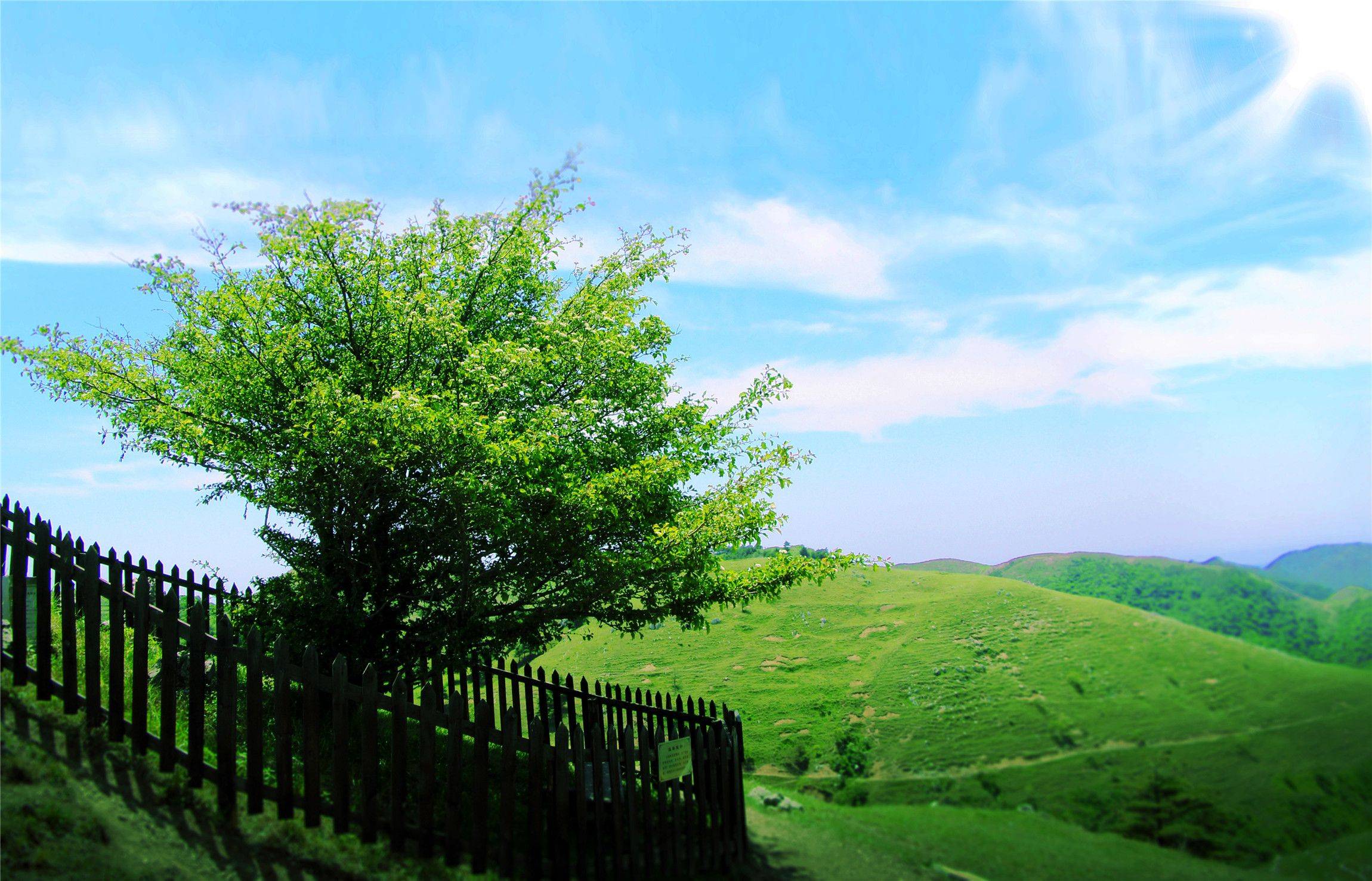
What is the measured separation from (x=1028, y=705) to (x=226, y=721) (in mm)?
9174

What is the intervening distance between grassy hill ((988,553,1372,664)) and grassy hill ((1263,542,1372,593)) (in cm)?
24

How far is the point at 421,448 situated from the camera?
25.0ft

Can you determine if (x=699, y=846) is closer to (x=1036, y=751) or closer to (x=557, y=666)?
(x=1036, y=751)

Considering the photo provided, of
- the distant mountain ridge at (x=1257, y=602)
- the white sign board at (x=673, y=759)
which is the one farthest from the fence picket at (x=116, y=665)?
the distant mountain ridge at (x=1257, y=602)

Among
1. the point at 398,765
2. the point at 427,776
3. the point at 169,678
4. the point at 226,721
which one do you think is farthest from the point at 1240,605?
the point at 169,678

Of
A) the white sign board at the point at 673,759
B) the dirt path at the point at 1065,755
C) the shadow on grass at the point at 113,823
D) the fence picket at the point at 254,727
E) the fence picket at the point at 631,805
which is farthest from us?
the dirt path at the point at 1065,755

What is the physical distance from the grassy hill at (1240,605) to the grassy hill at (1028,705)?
0.18 m

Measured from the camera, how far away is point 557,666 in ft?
50.7

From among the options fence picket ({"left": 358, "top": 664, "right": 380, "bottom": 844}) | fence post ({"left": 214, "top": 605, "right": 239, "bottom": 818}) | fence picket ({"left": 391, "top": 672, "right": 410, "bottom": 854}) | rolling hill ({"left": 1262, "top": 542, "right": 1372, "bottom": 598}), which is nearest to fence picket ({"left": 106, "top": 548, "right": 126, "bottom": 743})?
fence post ({"left": 214, "top": 605, "right": 239, "bottom": 818})

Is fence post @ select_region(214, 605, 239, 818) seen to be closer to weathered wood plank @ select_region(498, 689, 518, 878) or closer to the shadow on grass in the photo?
the shadow on grass

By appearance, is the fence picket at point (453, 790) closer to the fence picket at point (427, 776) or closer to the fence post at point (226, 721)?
the fence picket at point (427, 776)

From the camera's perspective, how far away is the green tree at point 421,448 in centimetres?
795

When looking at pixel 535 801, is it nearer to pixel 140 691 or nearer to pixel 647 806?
pixel 647 806

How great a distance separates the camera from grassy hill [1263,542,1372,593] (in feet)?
26.7
